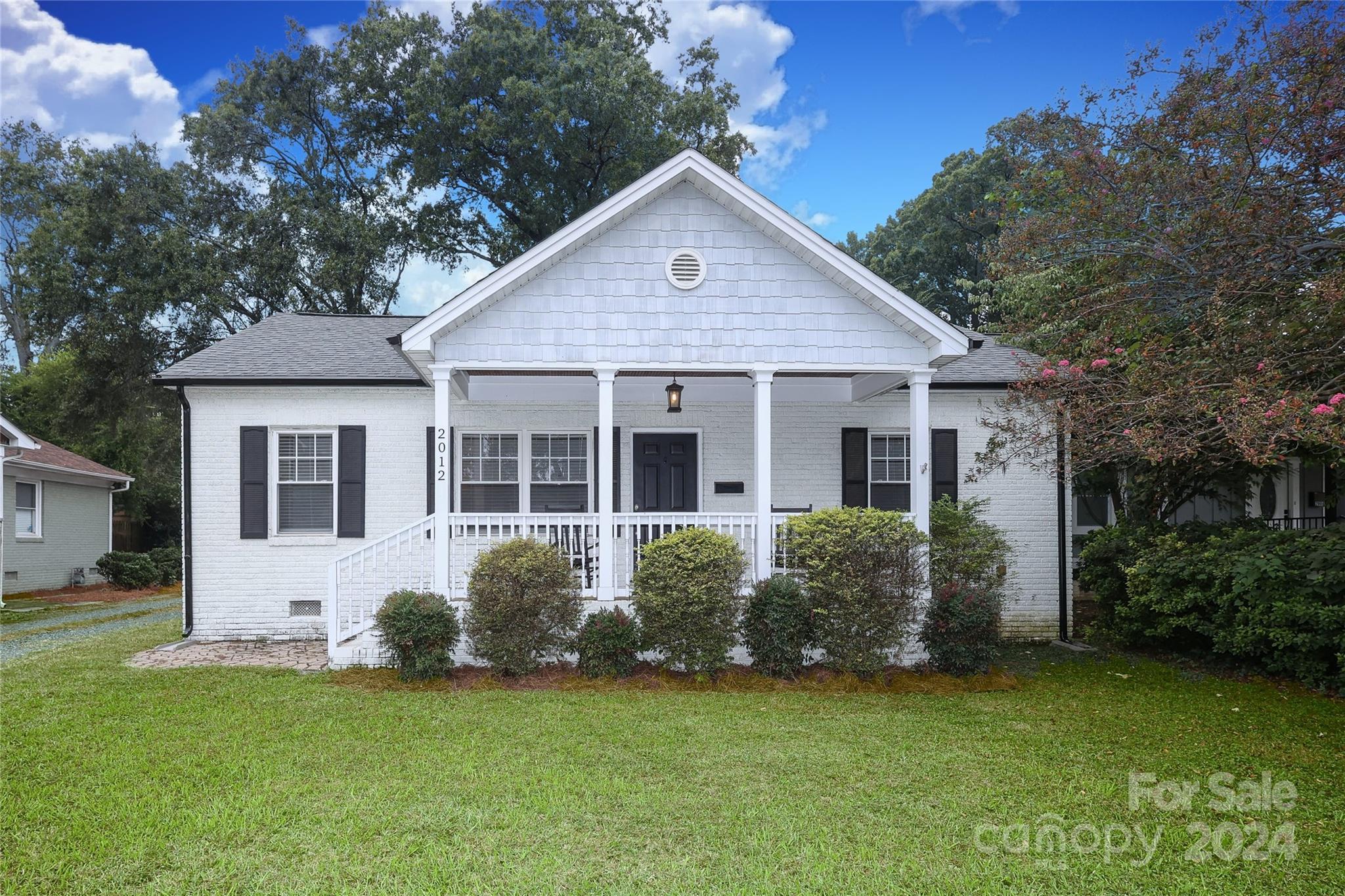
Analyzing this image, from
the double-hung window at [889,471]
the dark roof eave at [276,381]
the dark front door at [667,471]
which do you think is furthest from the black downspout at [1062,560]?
the dark roof eave at [276,381]

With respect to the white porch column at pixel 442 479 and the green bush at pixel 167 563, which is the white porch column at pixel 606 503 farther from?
the green bush at pixel 167 563

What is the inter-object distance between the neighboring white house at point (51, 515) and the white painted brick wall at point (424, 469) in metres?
7.41

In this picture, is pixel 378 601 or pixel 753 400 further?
pixel 753 400

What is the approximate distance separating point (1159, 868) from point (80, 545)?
22.1 m

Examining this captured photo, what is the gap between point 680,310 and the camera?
332 inches

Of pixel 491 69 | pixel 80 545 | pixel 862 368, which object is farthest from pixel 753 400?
pixel 80 545

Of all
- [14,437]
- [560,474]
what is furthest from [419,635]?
[14,437]

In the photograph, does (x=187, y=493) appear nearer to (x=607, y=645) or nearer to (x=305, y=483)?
(x=305, y=483)

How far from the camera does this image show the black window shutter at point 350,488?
10.2 metres

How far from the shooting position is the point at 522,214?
71.8 ft

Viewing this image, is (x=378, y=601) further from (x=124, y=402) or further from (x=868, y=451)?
(x=124, y=402)

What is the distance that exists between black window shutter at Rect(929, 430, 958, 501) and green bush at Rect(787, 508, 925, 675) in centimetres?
293

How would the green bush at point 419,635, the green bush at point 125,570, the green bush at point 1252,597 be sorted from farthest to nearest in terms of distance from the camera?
the green bush at point 125,570
the green bush at point 419,635
the green bush at point 1252,597

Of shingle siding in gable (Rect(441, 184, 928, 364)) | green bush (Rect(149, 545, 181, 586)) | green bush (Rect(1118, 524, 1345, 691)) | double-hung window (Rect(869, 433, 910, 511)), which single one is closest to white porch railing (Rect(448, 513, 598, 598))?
shingle siding in gable (Rect(441, 184, 928, 364))
